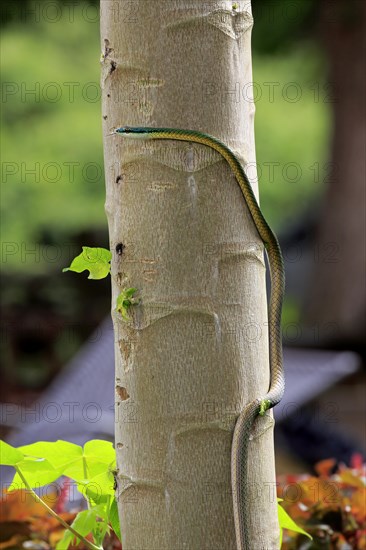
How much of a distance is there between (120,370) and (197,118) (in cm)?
29

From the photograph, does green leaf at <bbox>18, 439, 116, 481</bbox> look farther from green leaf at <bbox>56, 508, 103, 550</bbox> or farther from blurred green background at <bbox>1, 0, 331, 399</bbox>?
A: blurred green background at <bbox>1, 0, 331, 399</bbox>

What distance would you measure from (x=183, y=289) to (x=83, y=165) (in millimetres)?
6729

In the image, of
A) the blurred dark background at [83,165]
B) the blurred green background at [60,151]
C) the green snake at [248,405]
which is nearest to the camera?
the green snake at [248,405]

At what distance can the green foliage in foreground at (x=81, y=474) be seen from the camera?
1.02m

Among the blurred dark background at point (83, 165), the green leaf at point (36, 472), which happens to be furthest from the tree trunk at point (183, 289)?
the blurred dark background at point (83, 165)

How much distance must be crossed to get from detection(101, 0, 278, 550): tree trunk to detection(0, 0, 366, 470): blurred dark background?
5764mm

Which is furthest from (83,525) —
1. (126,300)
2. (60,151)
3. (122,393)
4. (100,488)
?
(60,151)

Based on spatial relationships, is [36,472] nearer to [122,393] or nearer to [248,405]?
[122,393]

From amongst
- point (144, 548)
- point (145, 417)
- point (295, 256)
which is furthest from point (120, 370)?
point (295, 256)

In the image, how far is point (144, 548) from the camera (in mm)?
937

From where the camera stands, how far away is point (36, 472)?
1.09 meters

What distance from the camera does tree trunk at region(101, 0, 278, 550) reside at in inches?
36.2

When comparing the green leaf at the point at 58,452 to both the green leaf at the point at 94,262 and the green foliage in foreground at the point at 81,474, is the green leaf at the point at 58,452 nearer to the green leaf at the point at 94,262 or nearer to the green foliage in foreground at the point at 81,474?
the green foliage in foreground at the point at 81,474

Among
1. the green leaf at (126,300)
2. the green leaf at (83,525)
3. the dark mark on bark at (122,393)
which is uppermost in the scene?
the green leaf at (126,300)
